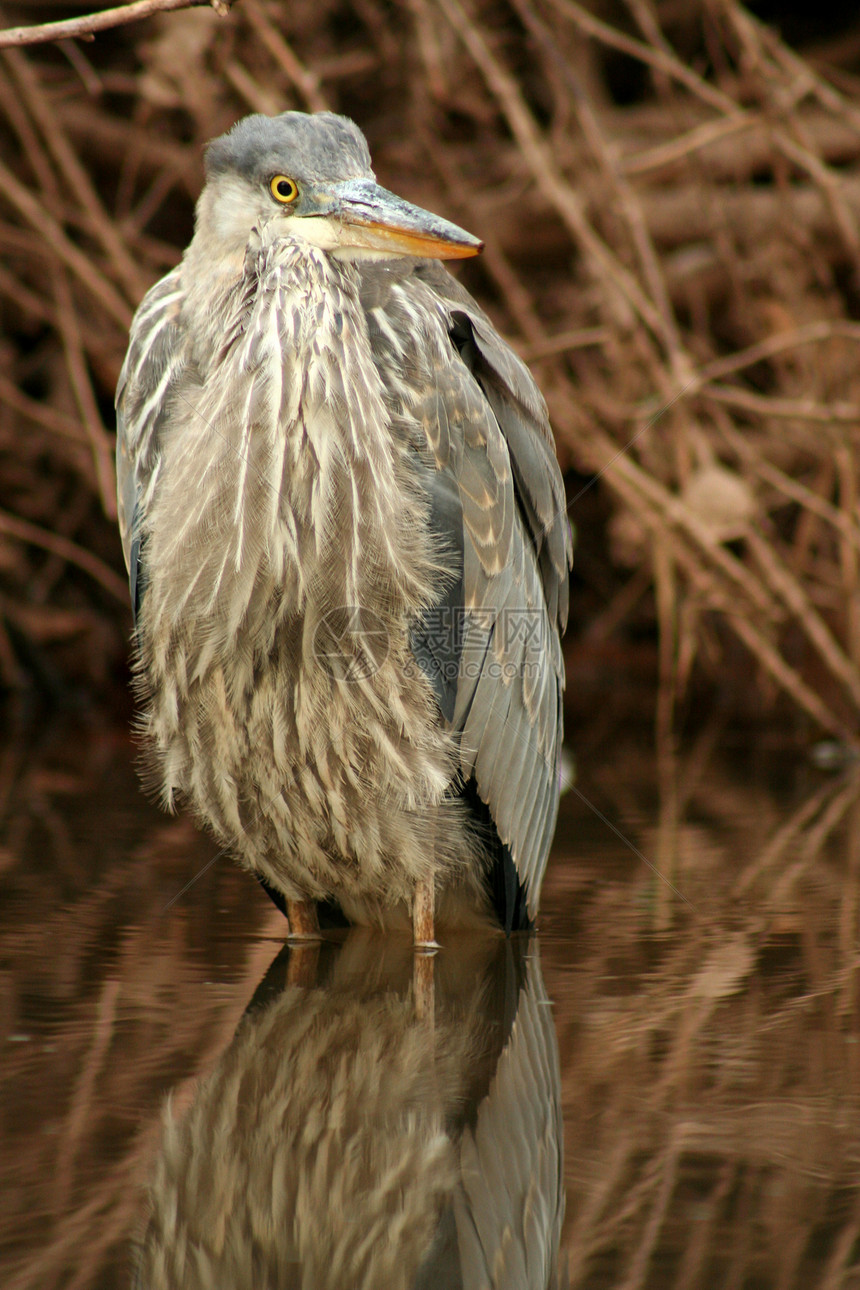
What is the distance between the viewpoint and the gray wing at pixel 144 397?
2.65 metres

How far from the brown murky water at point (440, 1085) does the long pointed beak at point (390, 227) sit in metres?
1.25

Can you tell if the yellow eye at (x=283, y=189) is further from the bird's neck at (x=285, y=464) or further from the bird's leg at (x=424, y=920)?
the bird's leg at (x=424, y=920)

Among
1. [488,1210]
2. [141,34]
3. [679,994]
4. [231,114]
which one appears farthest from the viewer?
[141,34]

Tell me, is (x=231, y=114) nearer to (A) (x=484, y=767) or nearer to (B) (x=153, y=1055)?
(A) (x=484, y=767)

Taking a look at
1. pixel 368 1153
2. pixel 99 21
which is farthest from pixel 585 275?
pixel 368 1153

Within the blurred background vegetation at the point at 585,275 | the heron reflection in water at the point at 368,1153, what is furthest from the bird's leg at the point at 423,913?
the blurred background vegetation at the point at 585,275

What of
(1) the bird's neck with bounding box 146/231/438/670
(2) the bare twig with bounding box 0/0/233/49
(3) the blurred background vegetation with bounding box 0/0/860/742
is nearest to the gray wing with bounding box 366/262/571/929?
(1) the bird's neck with bounding box 146/231/438/670

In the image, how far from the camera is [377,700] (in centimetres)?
257

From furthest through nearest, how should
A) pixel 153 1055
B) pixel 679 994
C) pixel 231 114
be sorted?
pixel 231 114
pixel 679 994
pixel 153 1055

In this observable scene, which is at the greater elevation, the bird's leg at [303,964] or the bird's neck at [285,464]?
the bird's neck at [285,464]

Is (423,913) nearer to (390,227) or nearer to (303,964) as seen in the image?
(303,964)

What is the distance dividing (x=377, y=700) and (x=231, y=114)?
12.0 feet

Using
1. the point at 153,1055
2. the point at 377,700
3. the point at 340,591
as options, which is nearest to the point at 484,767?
the point at 377,700

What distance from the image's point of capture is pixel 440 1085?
6.32 feet
